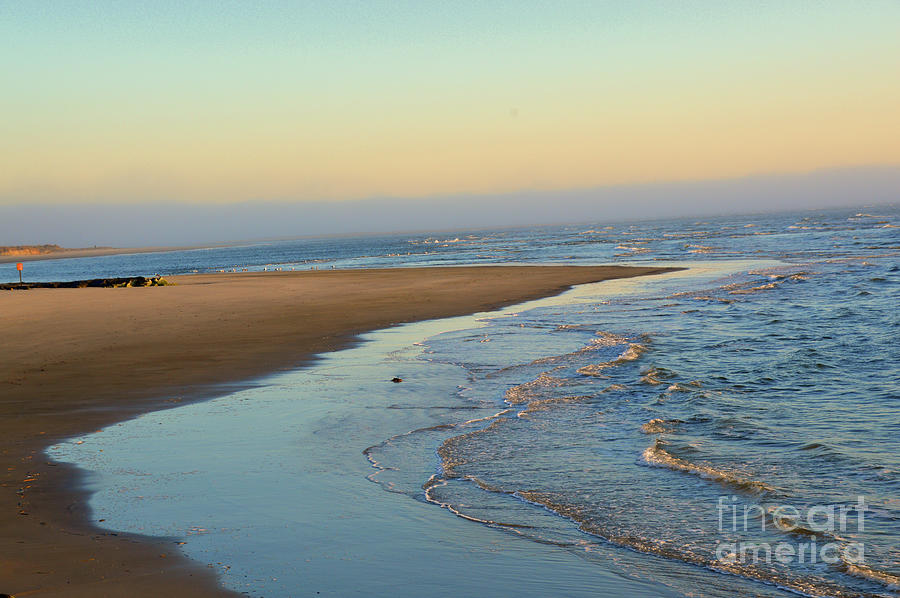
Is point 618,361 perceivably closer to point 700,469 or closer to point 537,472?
point 700,469

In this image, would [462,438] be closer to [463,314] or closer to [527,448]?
[527,448]

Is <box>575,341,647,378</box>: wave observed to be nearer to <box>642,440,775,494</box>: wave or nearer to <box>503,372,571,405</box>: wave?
<box>503,372,571,405</box>: wave

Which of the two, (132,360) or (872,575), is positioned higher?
(132,360)

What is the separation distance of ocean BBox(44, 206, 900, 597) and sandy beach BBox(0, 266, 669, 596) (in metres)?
0.40

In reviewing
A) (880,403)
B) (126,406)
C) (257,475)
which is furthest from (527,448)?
(126,406)

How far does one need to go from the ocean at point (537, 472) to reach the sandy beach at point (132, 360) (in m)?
0.40

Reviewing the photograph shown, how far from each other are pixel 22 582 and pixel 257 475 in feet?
9.26

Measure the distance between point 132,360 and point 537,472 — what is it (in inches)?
408

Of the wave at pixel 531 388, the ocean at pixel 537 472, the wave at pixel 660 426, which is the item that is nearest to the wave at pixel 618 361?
the ocean at pixel 537 472

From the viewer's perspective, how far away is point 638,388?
11609mm

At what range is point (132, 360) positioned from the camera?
1505cm

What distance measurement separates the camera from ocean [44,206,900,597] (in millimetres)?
5254

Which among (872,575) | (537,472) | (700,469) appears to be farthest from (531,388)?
(872,575)

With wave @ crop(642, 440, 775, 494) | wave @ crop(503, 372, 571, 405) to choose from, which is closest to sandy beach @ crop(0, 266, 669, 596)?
wave @ crop(642, 440, 775, 494)
